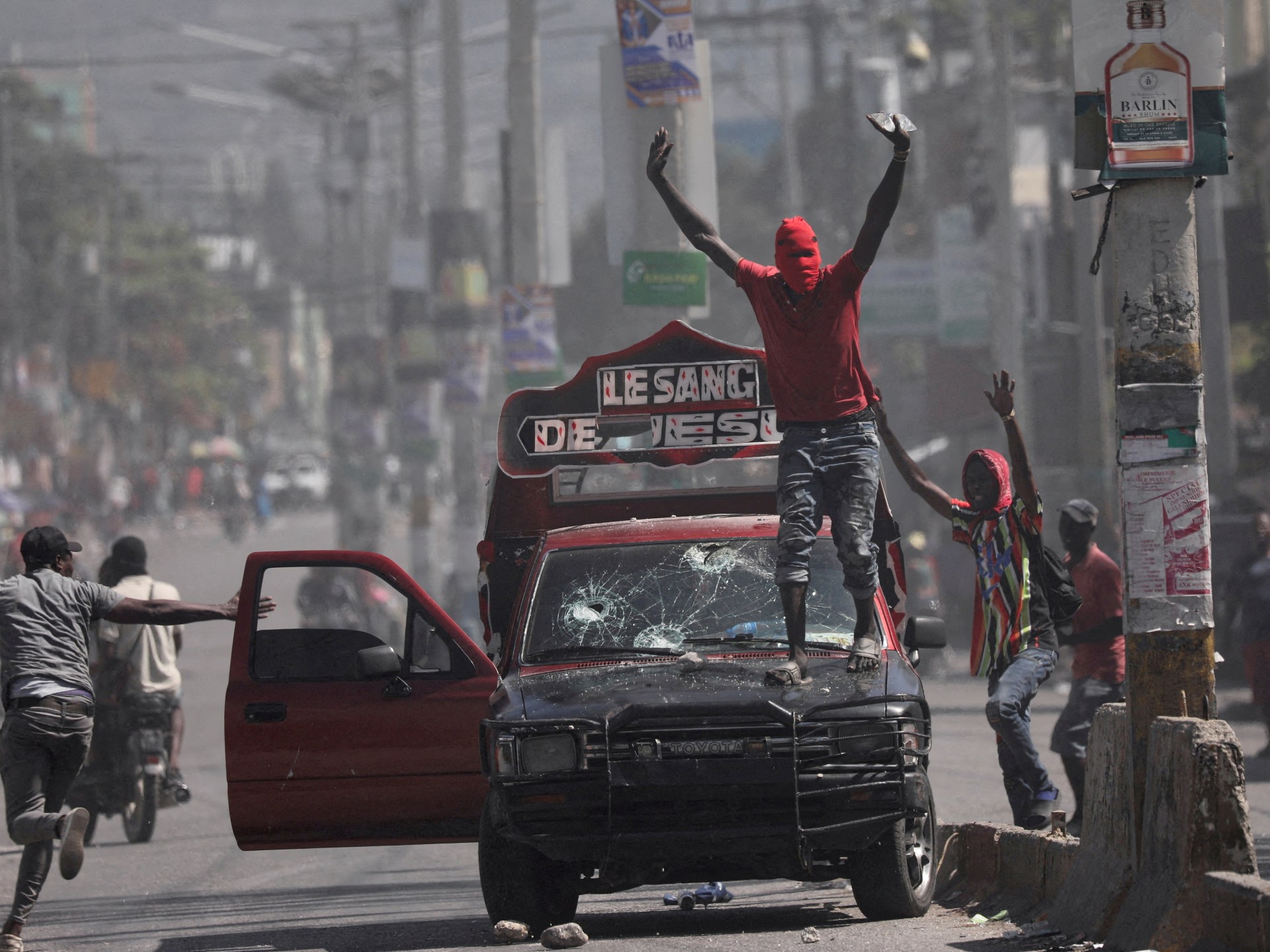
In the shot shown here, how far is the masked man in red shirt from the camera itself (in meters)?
7.56

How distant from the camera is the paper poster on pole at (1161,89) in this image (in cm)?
651

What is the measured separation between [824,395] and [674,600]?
102 centimetres

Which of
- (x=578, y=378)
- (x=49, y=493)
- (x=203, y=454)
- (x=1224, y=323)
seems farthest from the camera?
(x=203, y=454)

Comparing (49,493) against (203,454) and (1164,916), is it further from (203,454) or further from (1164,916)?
(1164,916)

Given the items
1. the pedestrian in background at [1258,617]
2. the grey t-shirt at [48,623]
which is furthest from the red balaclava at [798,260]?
the pedestrian in background at [1258,617]

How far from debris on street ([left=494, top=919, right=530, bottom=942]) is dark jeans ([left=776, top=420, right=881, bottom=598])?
1674mm

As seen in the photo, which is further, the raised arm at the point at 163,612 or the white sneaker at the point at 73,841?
the raised arm at the point at 163,612

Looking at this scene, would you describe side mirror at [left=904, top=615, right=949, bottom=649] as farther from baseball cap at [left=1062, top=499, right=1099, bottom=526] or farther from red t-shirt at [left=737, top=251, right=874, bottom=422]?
baseball cap at [left=1062, top=499, right=1099, bottom=526]

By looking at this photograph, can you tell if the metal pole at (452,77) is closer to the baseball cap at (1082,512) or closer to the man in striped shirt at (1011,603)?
the baseball cap at (1082,512)

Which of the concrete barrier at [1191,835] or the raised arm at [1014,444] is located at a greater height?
the raised arm at [1014,444]

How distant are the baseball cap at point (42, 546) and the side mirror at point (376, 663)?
1.31m

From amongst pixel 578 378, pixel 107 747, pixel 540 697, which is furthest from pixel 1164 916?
pixel 107 747

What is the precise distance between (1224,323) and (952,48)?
27.6 m

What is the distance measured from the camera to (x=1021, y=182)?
71.8m
